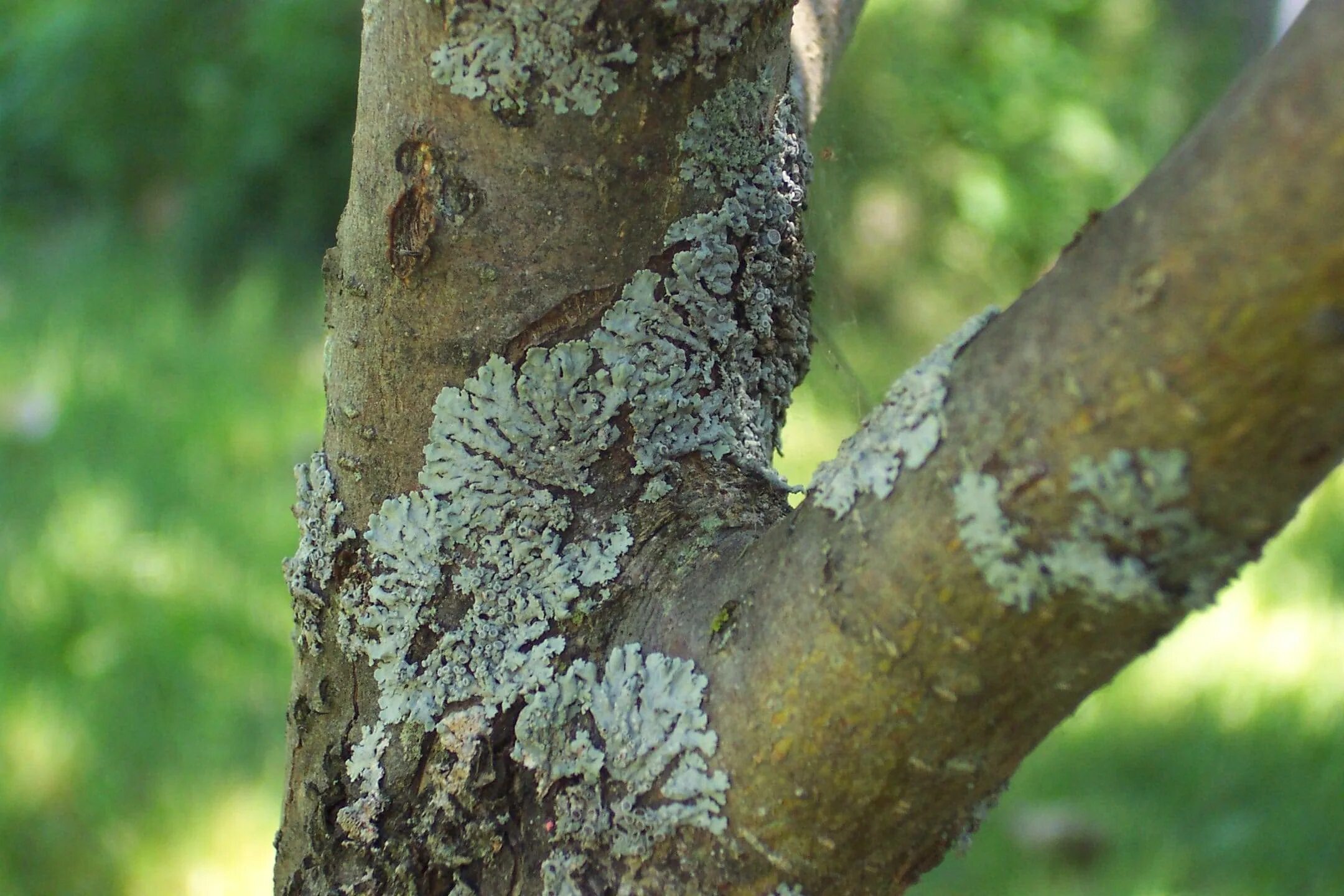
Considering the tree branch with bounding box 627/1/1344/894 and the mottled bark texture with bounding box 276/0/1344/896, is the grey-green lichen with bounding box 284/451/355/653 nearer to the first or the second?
the mottled bark texture with bounding box 276/0/1344/896

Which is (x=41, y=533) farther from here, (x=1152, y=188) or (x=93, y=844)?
(x=1152, y=188)

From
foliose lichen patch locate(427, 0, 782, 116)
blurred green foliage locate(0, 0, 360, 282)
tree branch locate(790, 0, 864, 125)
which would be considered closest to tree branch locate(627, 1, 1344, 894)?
foliose lichen patch locate(427, 0, 782, 116)

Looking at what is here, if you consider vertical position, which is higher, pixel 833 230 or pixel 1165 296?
pixel 833 230

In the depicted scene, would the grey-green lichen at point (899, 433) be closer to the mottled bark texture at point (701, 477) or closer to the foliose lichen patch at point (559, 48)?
the mottled bark texture at point (701, 477)

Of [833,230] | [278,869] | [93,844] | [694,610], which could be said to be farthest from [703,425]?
[93,844]

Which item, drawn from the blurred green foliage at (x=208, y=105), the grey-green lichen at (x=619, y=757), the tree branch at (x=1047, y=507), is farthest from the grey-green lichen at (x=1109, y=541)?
the blurred green foliage at (x=208, y=105)
